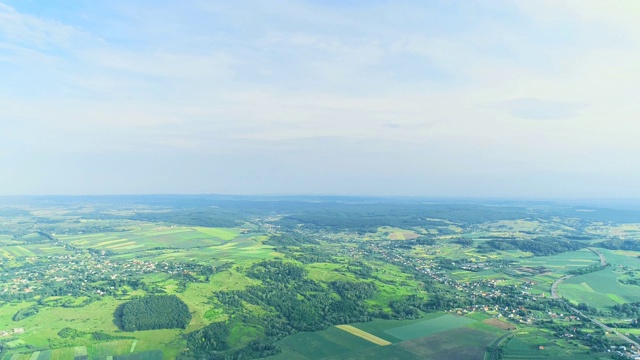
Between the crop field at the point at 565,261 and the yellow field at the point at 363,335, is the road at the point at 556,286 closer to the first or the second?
the crop field at the point at 565,261

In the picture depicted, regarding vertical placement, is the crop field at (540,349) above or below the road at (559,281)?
below

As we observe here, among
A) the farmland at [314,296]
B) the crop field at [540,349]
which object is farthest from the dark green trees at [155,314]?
the crop field at [540,349]

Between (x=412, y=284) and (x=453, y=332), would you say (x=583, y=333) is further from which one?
(x=412, y=284)

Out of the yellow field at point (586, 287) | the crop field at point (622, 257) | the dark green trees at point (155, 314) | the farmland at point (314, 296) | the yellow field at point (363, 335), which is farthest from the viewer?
the crop field at point (622, 257)

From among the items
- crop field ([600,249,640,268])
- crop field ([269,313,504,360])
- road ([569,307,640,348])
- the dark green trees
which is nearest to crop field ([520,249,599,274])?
crop field ([600,249,640,268])

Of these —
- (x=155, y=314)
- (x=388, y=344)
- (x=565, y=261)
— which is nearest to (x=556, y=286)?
(x=565, y=261)

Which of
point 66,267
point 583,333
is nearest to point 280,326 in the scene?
point 583,333
